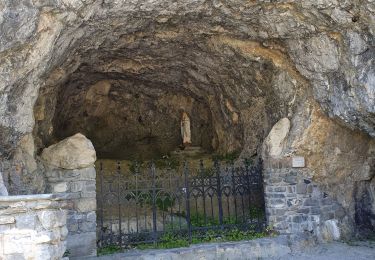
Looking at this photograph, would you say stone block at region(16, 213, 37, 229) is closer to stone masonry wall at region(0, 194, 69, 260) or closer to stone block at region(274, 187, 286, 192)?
stone masonry wall at region(0, 194, 69, 260)

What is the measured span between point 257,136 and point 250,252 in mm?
2802

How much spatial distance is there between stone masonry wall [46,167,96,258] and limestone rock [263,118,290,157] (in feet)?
9.91

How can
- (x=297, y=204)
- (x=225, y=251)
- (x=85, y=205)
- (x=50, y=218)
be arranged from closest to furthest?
(x=50, y=218) < (x=85, y=205) < (x=225, y=251) < (x=297, y=204)

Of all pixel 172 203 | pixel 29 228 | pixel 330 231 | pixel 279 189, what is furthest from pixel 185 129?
pixel 29 228

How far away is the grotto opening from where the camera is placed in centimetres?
531

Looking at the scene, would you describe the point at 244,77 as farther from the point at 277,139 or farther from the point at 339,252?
the point at 339,252

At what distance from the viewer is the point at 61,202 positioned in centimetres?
406

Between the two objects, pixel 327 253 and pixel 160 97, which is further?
pixel 160 97

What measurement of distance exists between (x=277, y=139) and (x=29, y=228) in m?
4.65

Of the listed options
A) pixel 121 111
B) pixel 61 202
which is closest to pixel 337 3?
pixel 61 202

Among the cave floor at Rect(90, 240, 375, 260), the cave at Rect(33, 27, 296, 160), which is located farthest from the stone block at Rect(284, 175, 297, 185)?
the cave at Rect(33, 27, 296, 160)

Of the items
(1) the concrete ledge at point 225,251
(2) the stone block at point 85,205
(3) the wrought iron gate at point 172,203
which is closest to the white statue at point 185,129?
(3) the wrought iron gate at point 172,203

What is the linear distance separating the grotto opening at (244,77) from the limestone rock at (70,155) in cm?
17

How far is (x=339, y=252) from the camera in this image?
646 cm
